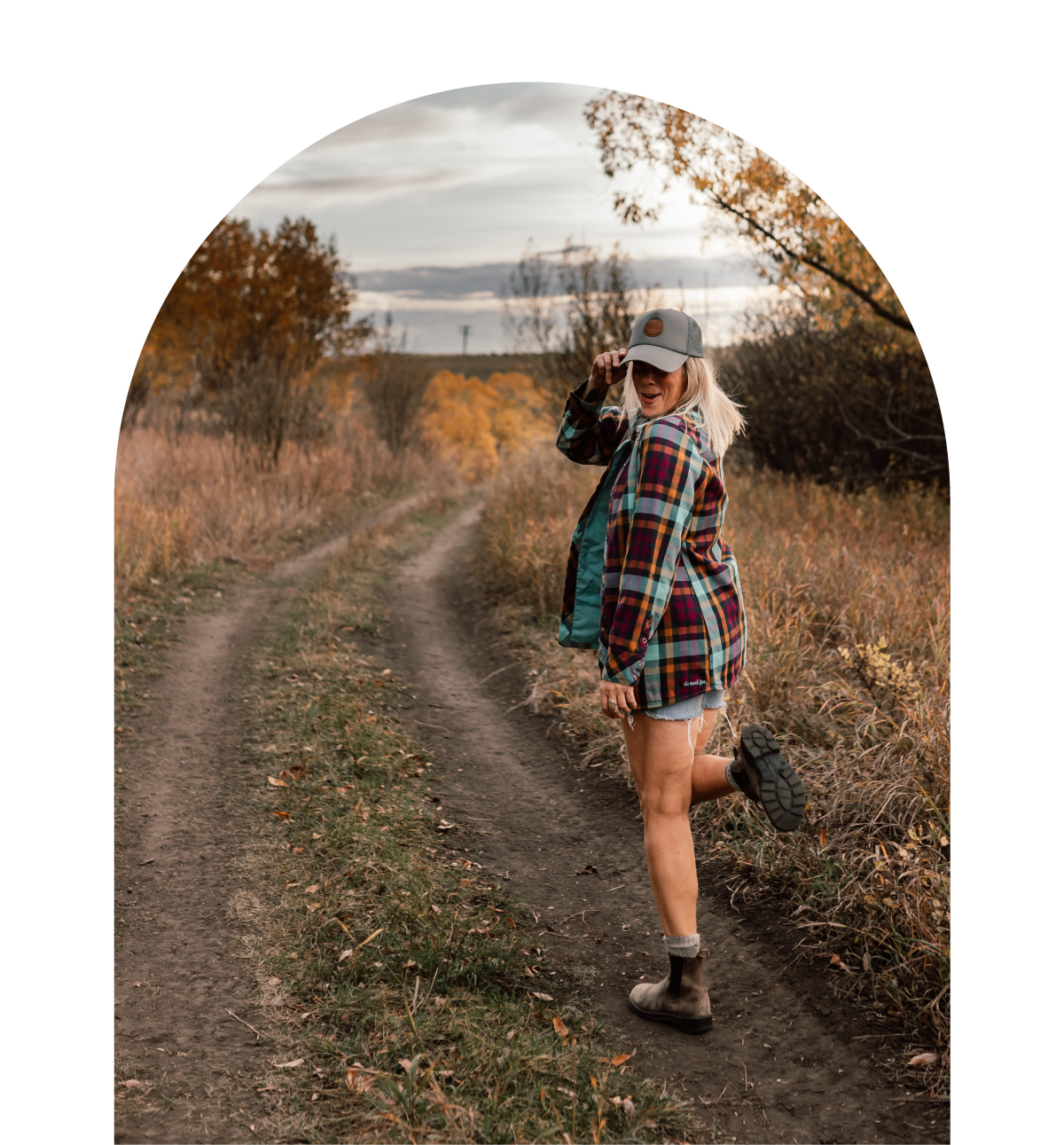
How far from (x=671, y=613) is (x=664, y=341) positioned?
838 millimetres

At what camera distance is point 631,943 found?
3.58m

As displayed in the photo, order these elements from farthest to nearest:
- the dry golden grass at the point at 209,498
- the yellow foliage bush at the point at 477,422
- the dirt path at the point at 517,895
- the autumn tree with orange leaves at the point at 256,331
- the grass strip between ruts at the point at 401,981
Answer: the yellow foliage bush at the point at 477,422
the autumn tree with orange leaves at the point at 256,331
the dry golden grass at the point at 209,498
the dirt path at the point at 517,895
the grass strip between ruts at the point at 401,981

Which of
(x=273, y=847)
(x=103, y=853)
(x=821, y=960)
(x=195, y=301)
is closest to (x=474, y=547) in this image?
(x=273, y=847)

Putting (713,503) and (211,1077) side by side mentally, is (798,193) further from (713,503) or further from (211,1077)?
(211,1077)

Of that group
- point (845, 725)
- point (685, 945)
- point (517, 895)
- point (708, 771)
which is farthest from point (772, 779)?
point (845, 725)

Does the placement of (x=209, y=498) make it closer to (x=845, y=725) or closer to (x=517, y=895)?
(x=517, y=895)

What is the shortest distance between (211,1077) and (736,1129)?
1551 mm

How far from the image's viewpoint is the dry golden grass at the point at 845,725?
10.5ft

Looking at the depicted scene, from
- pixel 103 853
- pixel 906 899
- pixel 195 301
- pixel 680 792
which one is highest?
pixel 195 301

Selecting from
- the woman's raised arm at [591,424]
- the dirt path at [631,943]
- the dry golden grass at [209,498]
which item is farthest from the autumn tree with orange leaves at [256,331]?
the woman's raised arm at [591,424]

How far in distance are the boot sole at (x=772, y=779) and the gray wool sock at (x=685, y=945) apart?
1.73 ft

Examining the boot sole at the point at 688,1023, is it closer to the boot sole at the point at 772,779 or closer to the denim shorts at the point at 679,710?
the boot sole at the point at 772,779

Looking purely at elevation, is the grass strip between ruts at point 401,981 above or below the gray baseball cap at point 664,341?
below

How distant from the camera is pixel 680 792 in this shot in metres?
2.85
